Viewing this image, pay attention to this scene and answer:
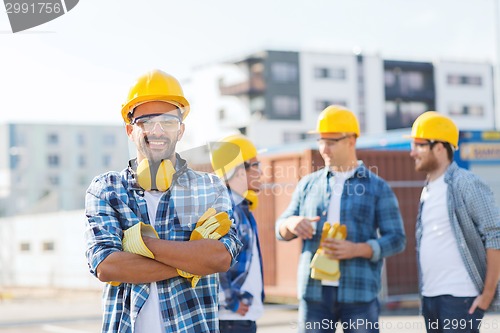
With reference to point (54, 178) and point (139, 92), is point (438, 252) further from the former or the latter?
point (54, 178)

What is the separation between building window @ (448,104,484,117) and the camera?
74.1 m

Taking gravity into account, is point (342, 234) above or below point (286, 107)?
below

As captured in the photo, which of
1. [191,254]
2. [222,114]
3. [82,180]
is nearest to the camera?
[191,254]

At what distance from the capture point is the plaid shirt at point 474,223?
531 centimetres

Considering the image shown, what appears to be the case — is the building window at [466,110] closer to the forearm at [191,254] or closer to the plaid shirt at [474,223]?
the plaid shirt at [474,223]

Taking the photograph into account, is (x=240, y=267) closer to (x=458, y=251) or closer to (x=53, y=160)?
Result: (x=458, y=251)

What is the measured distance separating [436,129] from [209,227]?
2.82 metres

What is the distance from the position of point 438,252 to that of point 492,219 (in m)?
0.43

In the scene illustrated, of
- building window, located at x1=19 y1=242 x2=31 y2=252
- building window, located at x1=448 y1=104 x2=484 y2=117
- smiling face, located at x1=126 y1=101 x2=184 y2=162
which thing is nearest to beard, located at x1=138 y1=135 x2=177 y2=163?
smiling face, located at x1=126 y1=101 x2=184 y2=162

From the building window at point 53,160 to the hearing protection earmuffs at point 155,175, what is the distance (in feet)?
259

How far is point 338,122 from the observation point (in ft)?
19.3

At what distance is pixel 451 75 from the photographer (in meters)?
73.3

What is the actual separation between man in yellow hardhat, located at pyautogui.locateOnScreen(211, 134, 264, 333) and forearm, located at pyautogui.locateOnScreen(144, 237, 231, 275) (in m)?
1.87

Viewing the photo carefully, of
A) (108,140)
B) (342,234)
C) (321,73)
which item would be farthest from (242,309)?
(108,140)
